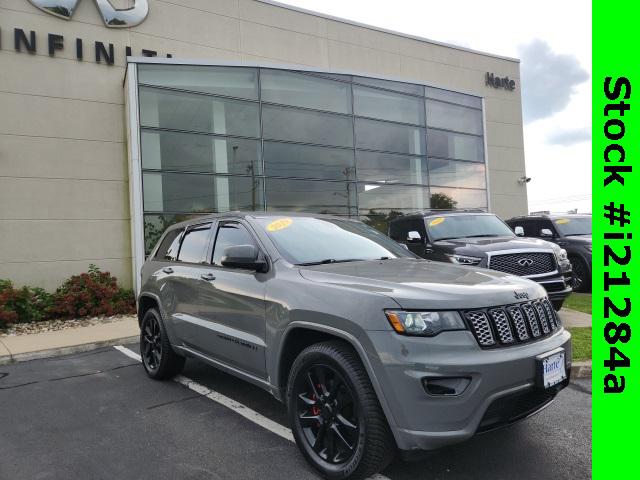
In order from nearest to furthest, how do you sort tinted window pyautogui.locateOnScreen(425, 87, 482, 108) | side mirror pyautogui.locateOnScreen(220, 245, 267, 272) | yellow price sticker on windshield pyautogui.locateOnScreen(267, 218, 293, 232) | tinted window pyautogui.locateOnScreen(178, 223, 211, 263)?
side mirror pyautogui.locateOnScreen(220, 245, 267, 272)
yellow price sticker on windshield pyautogui.locateOnScreen(267, 218, 293, 232)
tinted window pyautogui.locateOnScreen(178, 223, 211, 263)
tinted window pyautogui.locateOnScreen(425, 87, 482, 108)

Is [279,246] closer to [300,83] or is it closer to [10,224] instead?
[10,224]

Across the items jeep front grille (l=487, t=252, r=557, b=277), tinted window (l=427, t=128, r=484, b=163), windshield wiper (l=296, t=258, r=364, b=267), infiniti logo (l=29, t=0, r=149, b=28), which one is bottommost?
jeep front grille (l=487, t=252, r=557, b=277)

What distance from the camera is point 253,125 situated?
12992mm

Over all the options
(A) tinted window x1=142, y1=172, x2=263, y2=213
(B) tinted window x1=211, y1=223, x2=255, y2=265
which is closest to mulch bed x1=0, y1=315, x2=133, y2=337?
(A) tinted window x1=142, y1=172, x2=263, y2=213

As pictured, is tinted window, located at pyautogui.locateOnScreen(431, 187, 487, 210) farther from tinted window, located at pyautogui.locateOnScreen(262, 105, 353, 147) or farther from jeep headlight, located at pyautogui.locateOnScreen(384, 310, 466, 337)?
jeep headlight, located at pyautogui.locateOnScreen(384, 310, 466, 337)

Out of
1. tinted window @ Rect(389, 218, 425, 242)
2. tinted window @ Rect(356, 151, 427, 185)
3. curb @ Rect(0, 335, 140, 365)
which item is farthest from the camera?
tinted window @ Rect(356, 151, 427, 185)

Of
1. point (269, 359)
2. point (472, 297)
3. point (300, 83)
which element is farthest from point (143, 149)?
point (472, 297)

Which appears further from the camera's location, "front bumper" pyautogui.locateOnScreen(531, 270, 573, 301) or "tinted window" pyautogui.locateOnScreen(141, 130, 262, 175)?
"tinted window" pyautogui.locateOnScreen(141, 130, 262, 175)

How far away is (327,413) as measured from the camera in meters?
2.91

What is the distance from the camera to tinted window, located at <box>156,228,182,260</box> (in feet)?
16.9

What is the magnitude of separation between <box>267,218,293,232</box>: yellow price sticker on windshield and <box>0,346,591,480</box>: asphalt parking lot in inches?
62.4

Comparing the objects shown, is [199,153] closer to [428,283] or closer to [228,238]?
[228,238]

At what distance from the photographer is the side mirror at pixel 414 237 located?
8.19 meters

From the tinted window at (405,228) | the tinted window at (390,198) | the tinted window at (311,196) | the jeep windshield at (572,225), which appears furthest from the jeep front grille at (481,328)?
the tinted window at (390,198)
